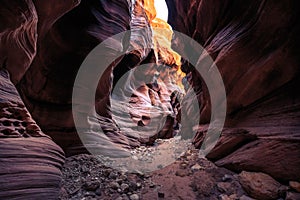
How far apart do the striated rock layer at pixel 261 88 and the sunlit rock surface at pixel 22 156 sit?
311 centimetres

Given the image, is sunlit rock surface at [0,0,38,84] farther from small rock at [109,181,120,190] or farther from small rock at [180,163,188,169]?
small rock at [180,163,188,169]

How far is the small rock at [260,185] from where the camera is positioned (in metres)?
2.38

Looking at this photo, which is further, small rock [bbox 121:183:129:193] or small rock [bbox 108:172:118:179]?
small rock [bbox 108:172:118:179]

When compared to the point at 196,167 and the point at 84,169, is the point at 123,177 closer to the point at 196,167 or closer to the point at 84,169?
the point at 84,169

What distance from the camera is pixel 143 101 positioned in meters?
17.1

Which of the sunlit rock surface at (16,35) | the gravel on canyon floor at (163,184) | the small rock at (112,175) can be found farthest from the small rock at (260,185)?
the sunlit rock surface at (16,35)

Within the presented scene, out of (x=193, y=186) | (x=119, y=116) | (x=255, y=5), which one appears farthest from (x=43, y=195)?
(x=119, y=116)

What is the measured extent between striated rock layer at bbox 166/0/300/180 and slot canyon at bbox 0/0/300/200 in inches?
0.7

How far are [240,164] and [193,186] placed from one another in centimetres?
92

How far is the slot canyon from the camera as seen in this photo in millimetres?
2523

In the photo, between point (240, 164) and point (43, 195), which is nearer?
point (43, 195)

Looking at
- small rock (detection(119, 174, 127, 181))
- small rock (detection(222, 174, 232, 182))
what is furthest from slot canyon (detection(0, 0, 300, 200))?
small rock (detection(119, 174, 127, 181))

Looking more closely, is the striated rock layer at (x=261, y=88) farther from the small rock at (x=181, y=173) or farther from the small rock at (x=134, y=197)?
the small rock at (x=134, y=197)

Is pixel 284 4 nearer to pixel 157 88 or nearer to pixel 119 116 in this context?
pixel 119 116
